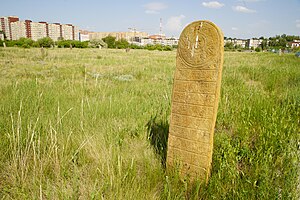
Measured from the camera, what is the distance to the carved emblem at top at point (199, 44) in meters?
1.40

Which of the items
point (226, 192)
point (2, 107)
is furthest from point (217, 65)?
point (2, 107)

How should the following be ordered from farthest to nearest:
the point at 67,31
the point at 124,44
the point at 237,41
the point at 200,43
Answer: the point at 237,41 → the point at 67,31 → the point at 124,44 → the point at 200,43

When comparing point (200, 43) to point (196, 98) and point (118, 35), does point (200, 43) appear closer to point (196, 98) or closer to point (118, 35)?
point (196, 98)

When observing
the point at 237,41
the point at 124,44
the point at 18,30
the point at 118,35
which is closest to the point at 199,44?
the point at 124,44

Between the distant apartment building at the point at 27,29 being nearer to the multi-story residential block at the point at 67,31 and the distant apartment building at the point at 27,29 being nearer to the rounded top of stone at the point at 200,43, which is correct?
the multi-story residential block at the point at 67,31

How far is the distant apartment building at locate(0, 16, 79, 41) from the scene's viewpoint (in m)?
95.1

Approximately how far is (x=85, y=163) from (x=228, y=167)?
1389 millimetres

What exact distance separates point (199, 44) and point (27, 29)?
119406 mm

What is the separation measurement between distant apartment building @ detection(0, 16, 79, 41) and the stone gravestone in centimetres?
10723

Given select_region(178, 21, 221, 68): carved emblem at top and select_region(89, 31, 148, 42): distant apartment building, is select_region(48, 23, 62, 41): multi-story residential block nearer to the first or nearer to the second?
select_region(89, 31, 148, 42): distant apartment building

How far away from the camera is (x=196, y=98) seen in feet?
4.97

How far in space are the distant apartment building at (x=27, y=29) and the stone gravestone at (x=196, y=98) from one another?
107 m

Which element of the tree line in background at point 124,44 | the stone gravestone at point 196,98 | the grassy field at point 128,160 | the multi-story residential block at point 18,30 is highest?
the multi-story residential block at point 18,30

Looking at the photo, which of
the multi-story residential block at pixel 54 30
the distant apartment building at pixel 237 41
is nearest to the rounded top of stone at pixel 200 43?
the multi-story residential block at pixel 54 30
